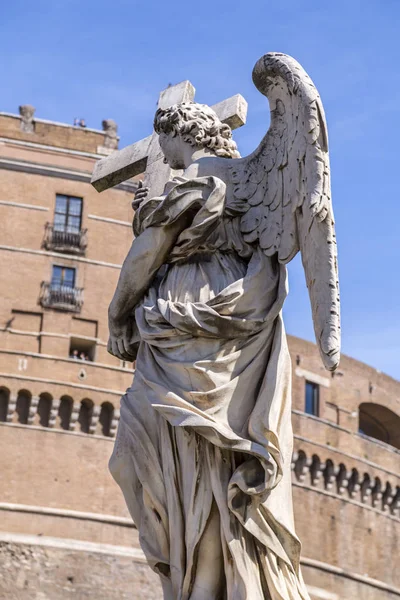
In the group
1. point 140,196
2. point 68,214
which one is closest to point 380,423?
point 68,214

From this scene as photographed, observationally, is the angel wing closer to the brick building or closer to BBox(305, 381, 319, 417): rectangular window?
the brick building

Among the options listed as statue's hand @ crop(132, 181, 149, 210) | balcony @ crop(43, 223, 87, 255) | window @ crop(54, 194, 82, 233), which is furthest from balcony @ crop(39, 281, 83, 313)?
statue's hand @ crop(132, 181, 149, 210)

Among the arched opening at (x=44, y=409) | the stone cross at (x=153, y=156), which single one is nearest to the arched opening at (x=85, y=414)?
the arched opening at (x=44, y=409)

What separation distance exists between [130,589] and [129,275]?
2224cm

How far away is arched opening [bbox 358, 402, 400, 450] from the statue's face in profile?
1161 inches

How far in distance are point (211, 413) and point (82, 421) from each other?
76.7 ft

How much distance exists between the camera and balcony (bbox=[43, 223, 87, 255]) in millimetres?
28453

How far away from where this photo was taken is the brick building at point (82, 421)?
985 inches

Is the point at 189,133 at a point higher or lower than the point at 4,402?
lower

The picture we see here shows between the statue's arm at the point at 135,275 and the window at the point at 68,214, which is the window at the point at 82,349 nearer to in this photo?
the window at the point at 68,214

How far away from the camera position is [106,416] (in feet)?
86.7

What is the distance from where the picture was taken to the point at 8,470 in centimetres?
2528

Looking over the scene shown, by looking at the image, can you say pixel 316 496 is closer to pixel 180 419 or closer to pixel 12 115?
pixel 12 115

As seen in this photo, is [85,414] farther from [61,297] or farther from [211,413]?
[211,413]
